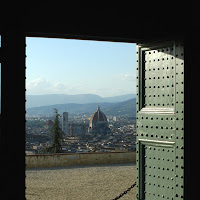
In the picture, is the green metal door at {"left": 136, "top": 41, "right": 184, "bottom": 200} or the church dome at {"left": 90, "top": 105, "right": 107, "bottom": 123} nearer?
the green metal door at {"left": 136, "top": 41, "right": 184, "bottom": 200}

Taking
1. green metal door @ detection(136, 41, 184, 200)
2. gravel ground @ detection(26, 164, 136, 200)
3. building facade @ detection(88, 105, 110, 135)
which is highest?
green metal door @ detection(136, 41, 184, 200)

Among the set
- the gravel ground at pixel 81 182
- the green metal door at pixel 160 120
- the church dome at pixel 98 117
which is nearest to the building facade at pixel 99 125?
the church dome at pixel 98 117

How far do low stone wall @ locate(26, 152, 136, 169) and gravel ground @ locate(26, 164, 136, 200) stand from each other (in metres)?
0.38

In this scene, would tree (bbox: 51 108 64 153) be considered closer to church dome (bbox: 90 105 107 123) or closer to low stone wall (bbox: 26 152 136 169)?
low stone wall (bbox: 26 152 136 169)

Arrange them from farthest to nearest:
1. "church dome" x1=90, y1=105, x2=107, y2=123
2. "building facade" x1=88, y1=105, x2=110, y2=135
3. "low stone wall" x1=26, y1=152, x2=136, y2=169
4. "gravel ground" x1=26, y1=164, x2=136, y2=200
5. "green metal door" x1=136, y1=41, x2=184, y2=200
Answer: "church dome" x1=90, y1=105, x2=107, y2=123
"building facade" x1=88, y1=105, x2=110, y2=135
"low stone wall" x1=26, y1=152, x2=136, y2=169
"gravel ground" x1=26, y1=164, x2=136, y2=200
"green metal door" x1=136, y1=41, x2=184, y2=200

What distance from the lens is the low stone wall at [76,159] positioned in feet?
37.9

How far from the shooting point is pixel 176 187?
176 inches

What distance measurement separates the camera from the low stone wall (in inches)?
454

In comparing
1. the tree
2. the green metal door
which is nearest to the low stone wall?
the green metal door

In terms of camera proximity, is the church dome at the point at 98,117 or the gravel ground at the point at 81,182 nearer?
the gravel ground at the point at 81,182

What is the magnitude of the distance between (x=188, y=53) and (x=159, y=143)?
1221 millimetres

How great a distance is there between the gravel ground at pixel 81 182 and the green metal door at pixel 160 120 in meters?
3.19

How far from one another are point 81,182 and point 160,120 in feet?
17.4

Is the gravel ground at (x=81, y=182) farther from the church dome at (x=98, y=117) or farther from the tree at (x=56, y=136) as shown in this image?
the church dome at (x=98, y=117)
